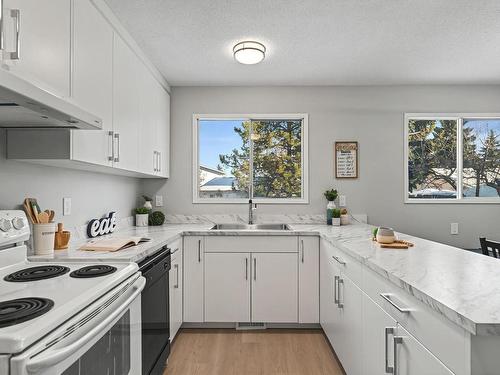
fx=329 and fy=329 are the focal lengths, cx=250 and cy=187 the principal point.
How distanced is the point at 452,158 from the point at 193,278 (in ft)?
9.92

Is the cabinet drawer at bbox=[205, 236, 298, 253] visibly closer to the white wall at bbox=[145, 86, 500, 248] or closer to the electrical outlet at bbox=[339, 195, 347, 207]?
the white wall at bbox=[145, 86, 500, 248]

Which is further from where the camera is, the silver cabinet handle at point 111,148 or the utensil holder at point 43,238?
the silver cabinet handle at point 111,148

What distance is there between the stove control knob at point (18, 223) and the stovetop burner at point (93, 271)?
36 cm

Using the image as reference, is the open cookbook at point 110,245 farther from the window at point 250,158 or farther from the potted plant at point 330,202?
the potted plant at point 330,202

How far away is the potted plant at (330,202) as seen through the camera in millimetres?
3361

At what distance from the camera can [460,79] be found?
3350 mm

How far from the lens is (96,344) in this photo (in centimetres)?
108

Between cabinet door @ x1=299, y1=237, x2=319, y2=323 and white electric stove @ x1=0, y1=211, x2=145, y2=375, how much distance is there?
64.0 inches

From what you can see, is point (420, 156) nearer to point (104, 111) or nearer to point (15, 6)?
point (104, 111)

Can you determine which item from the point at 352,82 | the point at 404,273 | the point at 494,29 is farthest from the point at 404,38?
the point at 404,273

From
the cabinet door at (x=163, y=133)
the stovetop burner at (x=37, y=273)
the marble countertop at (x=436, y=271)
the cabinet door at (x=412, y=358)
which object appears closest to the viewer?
the marble countertop at (x=436, y=271)

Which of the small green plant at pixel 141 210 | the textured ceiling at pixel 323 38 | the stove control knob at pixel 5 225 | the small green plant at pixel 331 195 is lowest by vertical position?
the small green plant at pixel 141 210

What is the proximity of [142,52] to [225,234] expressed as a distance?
5.40 feet

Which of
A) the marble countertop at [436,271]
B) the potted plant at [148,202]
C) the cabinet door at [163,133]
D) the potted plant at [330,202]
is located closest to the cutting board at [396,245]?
the marble countertop at [436,271]
